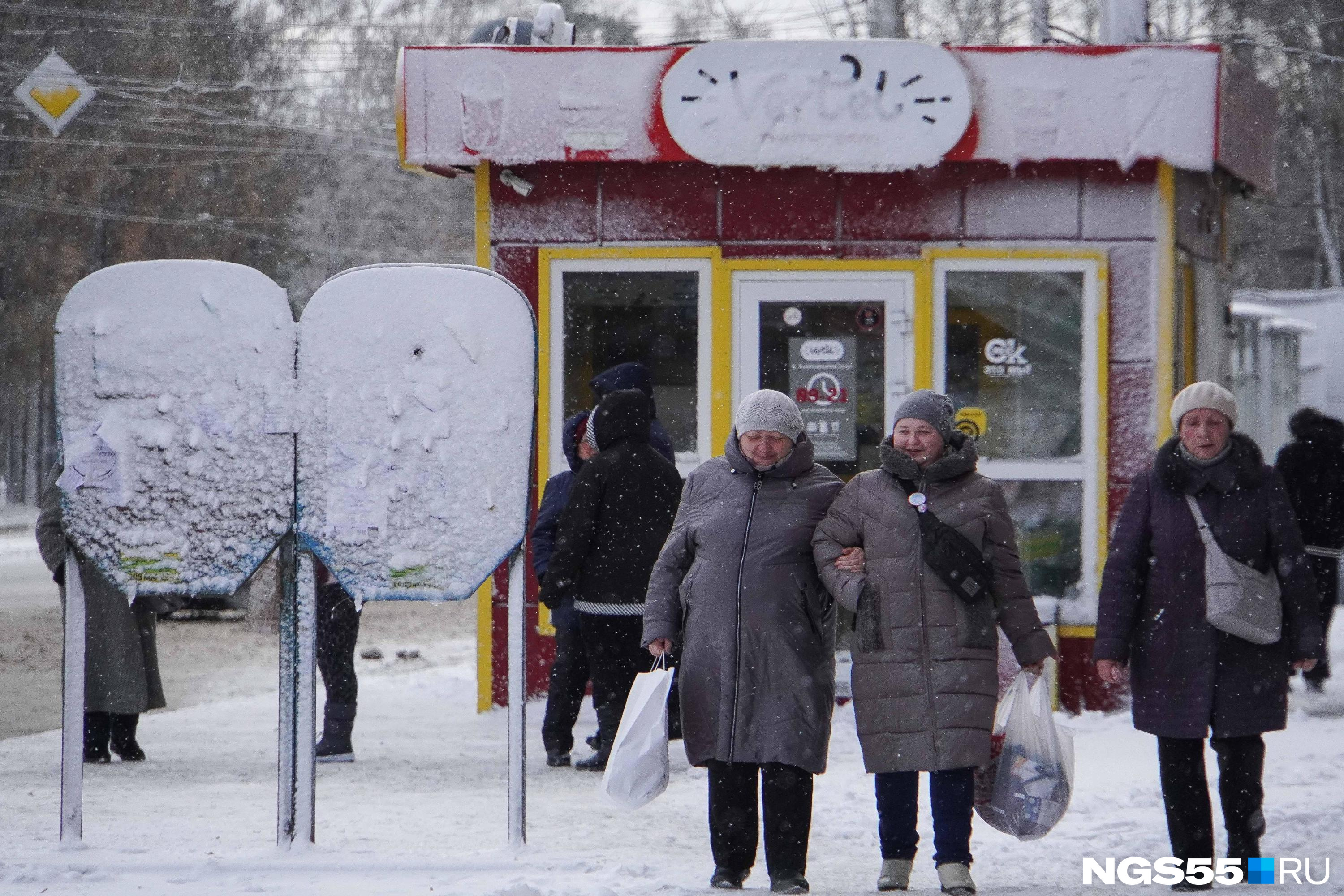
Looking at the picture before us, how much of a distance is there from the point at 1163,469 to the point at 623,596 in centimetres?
258

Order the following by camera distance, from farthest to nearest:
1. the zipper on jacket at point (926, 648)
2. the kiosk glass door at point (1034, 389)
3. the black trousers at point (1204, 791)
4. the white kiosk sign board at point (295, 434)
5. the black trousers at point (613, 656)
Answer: the kiosk glass door at point (1034, 389) → the black trousers at point (613, 656) → the white kiosk sign board at point (295, 434) → the black trousers at point (1204, 791) → the zipper on jacket at point (926, 648)

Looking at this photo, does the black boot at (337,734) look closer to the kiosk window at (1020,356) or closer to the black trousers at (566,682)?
the black trousers at (566,682)

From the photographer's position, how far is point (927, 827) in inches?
245

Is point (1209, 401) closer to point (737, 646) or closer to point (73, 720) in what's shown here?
point (737, 646)

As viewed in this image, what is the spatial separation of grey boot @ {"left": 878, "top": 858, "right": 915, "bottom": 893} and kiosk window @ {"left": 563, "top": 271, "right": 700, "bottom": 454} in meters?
4.05

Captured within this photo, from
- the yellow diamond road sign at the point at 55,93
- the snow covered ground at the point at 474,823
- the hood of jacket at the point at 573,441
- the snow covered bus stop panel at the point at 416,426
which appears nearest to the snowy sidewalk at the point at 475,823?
the snow covered ground at the point at 474,823

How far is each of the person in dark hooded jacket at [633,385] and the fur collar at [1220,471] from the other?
2.68 metres

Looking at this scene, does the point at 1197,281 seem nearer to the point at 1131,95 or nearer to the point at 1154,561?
the point at 1131,95

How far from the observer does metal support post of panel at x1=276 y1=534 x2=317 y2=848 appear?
5410 millimetres

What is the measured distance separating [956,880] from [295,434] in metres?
2.54

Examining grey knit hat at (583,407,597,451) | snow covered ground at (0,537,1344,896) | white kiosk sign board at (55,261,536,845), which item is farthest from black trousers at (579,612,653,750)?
white kiosk sign board at (55,261,536,845)

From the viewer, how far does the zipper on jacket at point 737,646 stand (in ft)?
16.3

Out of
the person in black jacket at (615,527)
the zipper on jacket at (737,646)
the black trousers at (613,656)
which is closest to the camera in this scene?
the zipper on jacket at (737,646)

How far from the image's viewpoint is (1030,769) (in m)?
4.96
